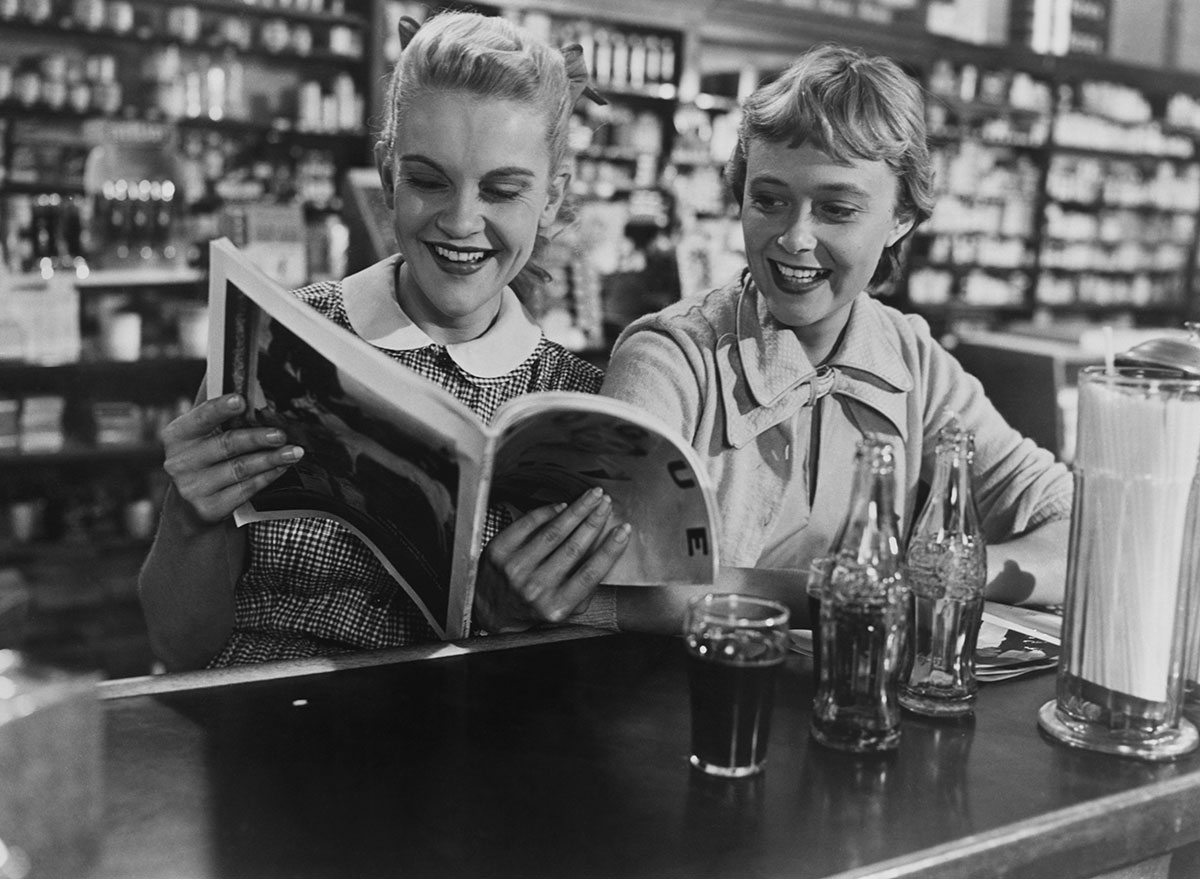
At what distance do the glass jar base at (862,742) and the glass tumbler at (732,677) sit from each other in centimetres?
8

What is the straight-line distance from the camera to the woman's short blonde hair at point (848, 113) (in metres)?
1.51

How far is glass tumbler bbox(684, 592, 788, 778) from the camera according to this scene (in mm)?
939

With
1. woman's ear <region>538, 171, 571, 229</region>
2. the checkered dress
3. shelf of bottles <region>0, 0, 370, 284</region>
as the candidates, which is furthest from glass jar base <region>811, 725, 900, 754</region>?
shelf of bottles <region>0, 0, 370, 284</region>

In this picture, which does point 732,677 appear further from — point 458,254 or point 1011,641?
point 458,254

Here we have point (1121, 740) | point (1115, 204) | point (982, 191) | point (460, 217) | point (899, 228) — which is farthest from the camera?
point (1115, 204)

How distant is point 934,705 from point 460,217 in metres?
0.76

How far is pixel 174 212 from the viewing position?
488cm

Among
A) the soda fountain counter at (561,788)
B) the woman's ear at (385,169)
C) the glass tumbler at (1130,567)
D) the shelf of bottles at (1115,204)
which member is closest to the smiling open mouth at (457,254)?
the woman's ear at (385,169)

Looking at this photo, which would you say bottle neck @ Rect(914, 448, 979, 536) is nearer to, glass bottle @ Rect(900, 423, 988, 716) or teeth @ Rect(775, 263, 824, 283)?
glass bottle @ Rect(900, 423, 988, 716)

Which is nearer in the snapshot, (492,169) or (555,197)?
(492,169)

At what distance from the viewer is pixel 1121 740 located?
1.06 meters

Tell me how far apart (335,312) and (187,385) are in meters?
3.50

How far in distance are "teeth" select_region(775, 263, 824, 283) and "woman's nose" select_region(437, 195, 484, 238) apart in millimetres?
383

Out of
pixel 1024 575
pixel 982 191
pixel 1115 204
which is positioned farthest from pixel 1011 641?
pixel 1115 204
